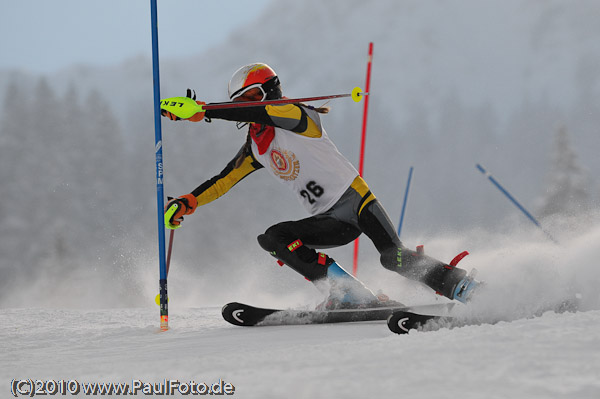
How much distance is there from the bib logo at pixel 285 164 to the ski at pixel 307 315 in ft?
2.45

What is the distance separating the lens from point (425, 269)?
9.18 feet

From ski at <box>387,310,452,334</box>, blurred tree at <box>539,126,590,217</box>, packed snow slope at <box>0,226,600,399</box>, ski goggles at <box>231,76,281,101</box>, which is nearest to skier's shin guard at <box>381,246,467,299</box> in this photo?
packed snow slope at <box>0,226,600,399</box>

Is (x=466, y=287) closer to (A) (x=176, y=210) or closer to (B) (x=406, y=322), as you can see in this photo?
(B) (x=406, y=322)

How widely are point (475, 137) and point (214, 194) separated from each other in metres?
44.2

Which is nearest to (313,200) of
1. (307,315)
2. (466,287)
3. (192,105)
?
(307,315)

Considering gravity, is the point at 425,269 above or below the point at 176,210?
below

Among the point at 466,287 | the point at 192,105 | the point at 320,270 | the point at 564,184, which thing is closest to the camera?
the point at 466,287

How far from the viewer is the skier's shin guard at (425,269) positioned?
2707 mm

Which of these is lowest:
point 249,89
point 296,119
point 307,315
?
point 307,315

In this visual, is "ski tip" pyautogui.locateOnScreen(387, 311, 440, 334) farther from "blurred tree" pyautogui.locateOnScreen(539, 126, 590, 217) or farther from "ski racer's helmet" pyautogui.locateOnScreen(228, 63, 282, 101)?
"blurred tree" pyautogui.locateOnScreen(539, 126, 590, 217)

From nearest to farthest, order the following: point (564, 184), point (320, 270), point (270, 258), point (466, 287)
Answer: point (466, 287) < point (320, 270) < point (270, 258) < point (564, 184)

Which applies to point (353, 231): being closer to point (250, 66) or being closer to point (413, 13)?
point (250, 66)

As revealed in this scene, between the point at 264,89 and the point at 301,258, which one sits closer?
the point at 301,258

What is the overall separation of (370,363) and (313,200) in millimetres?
1881
